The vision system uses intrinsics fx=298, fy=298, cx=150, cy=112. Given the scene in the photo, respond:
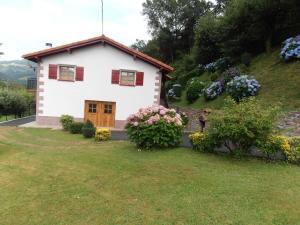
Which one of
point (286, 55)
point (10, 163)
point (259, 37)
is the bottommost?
point (10, 163)

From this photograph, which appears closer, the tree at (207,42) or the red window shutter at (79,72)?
the red window shutter at (79,72)

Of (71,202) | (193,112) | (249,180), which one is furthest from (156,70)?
(71,202)

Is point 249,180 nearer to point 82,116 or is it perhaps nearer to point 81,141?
point 81,141

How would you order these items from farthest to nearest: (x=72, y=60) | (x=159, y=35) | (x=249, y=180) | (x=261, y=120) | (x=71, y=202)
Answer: (x=159, y=35), (x=72, y=60), (x=261, y=120), (x=249, y=180), (x=71, y=202)

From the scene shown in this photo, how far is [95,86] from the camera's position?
20.4 metres

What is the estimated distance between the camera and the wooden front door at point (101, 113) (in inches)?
817

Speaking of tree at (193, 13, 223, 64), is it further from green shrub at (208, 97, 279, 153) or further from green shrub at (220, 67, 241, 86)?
green shrub at (208, 97, 279, 153)

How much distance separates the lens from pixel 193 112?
2397 centimetres

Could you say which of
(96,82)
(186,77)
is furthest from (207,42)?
(96,82)

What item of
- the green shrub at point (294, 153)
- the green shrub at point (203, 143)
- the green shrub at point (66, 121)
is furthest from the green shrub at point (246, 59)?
the green shrub at point (294, 153)

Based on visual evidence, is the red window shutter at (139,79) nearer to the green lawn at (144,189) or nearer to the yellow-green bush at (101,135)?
the yellow-green bush at (101,135)

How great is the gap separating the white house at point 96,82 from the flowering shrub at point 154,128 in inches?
346

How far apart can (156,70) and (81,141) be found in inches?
326

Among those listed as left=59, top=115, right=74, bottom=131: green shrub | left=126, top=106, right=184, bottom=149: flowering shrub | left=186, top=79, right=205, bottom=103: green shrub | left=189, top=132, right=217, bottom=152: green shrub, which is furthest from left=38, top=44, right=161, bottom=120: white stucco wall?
left=189, top=132, right=217, bottom=152: green shrub
